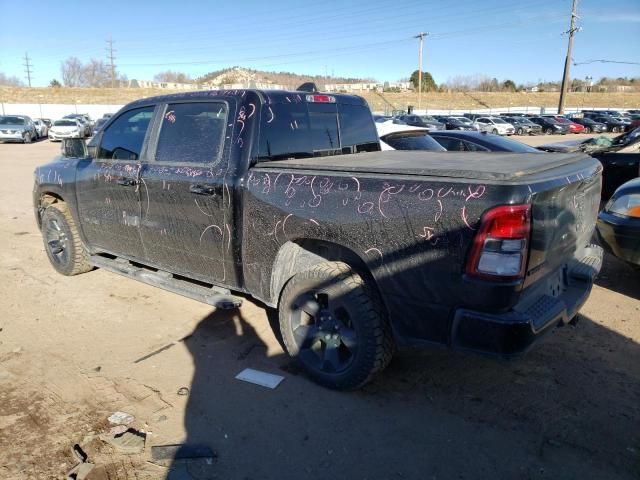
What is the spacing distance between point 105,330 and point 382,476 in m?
2.81

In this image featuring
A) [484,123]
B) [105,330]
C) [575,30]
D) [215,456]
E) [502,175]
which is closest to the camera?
[502,175]

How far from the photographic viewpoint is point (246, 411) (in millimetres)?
2998

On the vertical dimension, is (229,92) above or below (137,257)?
above

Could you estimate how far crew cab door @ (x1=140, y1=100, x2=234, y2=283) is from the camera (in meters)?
3.53

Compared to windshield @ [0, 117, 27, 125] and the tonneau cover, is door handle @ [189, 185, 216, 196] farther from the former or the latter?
windshield @ [0, 117, 27, 125]

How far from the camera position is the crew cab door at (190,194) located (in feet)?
11.6

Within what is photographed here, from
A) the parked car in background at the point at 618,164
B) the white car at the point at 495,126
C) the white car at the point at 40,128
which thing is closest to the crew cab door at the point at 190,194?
the parked car in background at the point at 618,164

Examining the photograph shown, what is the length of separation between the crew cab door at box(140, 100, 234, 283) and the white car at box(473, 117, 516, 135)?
33488 mm

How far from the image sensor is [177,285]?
4.00 m

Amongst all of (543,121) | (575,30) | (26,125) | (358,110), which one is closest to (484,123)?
(543,121)

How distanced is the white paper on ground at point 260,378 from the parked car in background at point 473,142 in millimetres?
5748

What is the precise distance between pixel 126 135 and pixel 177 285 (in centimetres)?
154

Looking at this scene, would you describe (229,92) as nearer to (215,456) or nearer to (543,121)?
(215,456)

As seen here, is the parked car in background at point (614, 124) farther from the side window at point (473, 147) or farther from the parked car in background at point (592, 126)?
the side window at point (473, 147)
